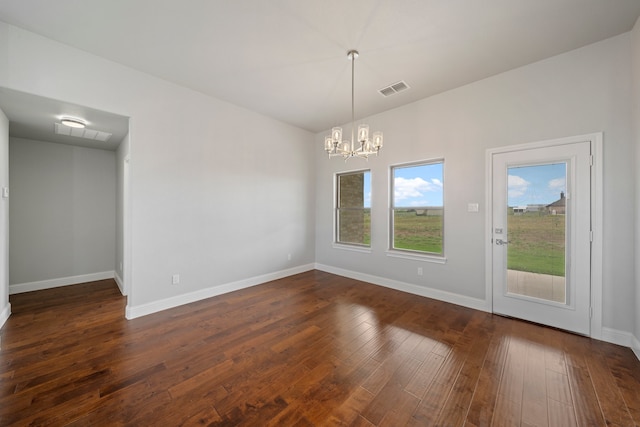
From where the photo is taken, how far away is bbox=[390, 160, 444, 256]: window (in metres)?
3.84

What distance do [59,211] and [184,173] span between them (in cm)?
285

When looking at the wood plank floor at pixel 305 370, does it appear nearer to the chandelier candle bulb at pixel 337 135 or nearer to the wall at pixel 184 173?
the wall at pixel 184 173

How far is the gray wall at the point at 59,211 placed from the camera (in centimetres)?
389

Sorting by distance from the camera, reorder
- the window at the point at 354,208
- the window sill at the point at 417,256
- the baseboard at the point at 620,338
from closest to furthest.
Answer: the baseboard at the point at 620,338, the window sill at the point at 417,256, the window at the point at 354,208

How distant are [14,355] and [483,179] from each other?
5.52m

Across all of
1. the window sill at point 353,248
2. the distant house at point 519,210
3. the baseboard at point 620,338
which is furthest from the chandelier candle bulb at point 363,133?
the baseboard at point 620,338

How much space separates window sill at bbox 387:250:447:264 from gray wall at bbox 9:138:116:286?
549cm

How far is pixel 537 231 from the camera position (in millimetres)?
2900

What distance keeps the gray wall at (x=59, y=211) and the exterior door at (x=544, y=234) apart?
22.2ft

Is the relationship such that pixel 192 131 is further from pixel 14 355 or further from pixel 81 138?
pixel 14 355

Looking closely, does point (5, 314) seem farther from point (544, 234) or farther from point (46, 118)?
point (544, 234)

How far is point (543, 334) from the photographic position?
263 centimetres

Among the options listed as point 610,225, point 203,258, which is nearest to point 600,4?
point 610,225

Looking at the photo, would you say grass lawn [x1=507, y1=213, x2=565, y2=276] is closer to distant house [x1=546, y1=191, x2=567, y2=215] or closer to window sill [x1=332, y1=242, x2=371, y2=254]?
distant house [x1=546, y1=191, x2=567, y2=215]
